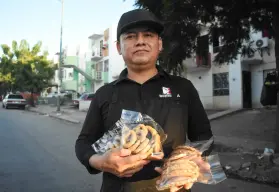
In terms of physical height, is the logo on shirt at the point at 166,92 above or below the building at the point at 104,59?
below

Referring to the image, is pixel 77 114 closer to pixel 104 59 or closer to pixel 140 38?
pixel 104 59

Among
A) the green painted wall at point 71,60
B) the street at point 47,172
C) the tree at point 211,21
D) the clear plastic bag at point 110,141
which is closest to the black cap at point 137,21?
the clear plastic bag at point 110,141

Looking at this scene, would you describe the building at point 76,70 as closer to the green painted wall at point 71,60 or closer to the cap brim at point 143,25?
the green painted wall at point 71,60

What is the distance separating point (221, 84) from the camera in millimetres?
19312

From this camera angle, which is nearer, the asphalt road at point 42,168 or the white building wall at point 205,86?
the asphalt road at point 42,168

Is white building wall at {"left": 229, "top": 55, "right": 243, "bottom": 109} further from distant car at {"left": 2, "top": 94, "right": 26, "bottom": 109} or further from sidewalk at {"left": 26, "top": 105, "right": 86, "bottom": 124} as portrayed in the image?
distant car at {"left": 2, "top": 94, "right": 26, "bottom": 109}

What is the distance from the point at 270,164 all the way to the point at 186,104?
15.5 ft

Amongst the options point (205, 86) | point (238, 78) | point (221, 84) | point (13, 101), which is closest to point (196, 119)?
point (238, 78)

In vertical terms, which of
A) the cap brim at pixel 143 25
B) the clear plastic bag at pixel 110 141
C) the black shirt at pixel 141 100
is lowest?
the clear plastic bag at pixel 110 141

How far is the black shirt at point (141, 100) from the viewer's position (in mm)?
1571

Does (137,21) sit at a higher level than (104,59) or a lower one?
lower

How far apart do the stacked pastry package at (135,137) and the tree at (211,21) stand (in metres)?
4.74

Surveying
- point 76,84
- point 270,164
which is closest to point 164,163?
point 270,164

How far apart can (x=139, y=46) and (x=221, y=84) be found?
1876 centimetres
